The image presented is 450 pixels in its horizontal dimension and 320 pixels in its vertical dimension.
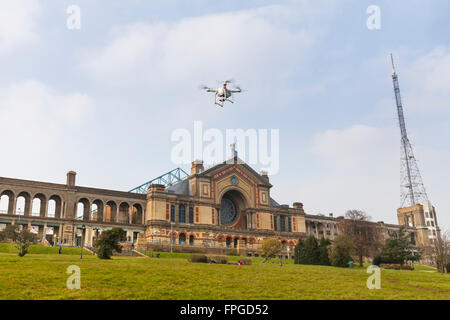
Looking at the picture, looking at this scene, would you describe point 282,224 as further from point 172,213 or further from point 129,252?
point 129,252

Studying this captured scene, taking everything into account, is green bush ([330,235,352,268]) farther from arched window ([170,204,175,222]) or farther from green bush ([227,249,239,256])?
arched window ([170,204,175,222])

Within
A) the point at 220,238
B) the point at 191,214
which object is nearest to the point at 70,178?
the point at 191,214

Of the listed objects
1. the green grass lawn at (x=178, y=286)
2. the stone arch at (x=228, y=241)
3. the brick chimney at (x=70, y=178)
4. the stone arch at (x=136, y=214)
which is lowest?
the green grass lawn at (x=178, y=286)

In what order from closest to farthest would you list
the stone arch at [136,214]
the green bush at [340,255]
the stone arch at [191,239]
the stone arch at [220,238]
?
the green bush at [340,255], the stone arch at [191,239], the stone arch at [220,238], the stone arch at [136,214]

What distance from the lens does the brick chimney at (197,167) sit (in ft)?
293

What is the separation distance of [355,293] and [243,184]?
65.6m

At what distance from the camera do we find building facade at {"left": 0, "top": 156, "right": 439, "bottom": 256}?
74.9 metres

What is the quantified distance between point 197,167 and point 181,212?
403 inches

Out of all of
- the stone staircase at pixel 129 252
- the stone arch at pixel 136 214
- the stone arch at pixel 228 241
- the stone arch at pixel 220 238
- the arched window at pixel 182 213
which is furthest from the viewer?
the stone arch at pixel 228 241

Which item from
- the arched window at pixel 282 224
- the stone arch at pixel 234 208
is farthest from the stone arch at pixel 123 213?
the arched window at pixel 282 224

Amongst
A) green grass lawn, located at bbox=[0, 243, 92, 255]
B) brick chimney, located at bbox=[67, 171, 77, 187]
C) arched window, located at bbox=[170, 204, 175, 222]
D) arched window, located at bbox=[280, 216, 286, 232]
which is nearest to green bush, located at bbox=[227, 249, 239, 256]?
arched window, located at bbox=[170, 204, 175, 222]

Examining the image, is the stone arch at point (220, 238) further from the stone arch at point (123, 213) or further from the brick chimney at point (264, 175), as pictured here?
the stone arch at point (123, 213)
